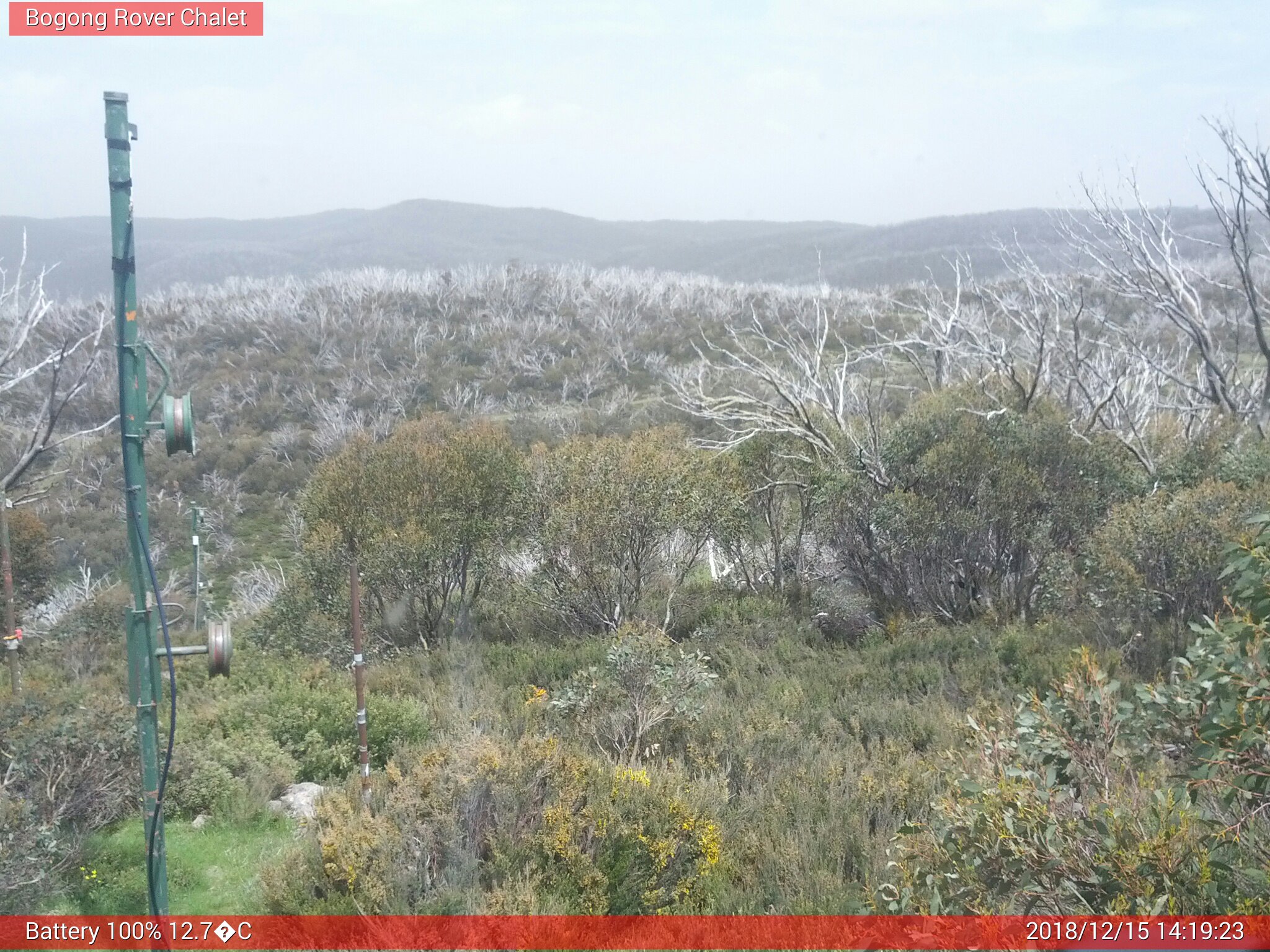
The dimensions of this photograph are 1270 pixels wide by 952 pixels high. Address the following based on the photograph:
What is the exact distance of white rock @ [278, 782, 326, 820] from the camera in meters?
5.98

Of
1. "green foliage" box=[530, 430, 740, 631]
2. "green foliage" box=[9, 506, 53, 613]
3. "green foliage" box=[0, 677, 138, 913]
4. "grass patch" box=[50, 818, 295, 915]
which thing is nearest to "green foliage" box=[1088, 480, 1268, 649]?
"green foliage" box=[530, 430, 740, 631]

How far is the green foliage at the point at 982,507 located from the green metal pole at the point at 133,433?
846 centimetres

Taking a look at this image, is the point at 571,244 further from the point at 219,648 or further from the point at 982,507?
the point at 219,648

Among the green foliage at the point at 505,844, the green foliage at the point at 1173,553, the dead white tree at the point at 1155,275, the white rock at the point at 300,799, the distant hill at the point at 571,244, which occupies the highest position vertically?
the distant hill at the point at 571,244

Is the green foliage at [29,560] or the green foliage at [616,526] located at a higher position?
the green foliage at [616,526]

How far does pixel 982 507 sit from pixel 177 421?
897 cm

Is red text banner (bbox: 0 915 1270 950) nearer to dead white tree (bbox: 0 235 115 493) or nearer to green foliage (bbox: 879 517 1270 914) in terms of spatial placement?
green foliage (bbox: 879 517 1270 914)

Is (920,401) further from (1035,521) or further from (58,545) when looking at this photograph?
(58,545)

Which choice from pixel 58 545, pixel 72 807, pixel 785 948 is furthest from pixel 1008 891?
pixel 58 545

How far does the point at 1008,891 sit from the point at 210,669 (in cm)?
298

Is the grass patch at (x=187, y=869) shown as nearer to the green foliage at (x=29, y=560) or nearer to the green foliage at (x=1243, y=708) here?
the green foliage at (x=1243, y=708)

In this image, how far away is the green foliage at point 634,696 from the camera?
6719mm

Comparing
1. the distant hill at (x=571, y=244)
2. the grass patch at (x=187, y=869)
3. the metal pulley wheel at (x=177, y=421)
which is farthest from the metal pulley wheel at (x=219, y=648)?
the distant hill at (x=571, y=244)

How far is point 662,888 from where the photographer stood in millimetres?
4508
